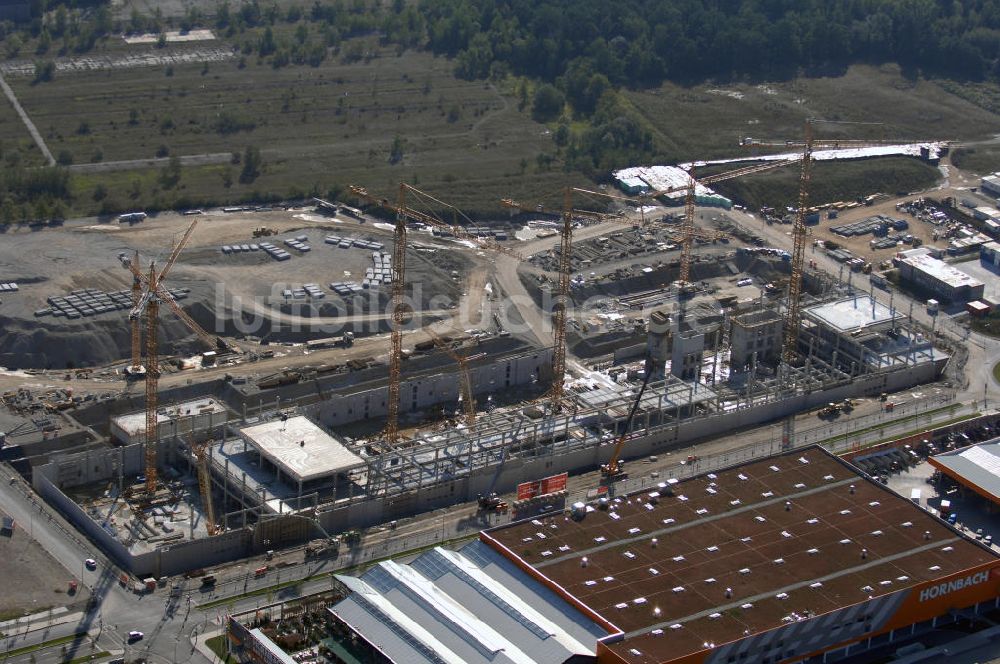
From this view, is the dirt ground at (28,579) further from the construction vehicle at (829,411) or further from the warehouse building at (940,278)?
the warehouse building at (940,278)

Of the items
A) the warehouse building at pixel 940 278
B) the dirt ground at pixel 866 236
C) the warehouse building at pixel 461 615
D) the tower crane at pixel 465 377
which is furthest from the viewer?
the dirt ground at pixel 866 236

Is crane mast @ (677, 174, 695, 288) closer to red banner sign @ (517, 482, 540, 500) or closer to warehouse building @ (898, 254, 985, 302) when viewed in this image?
warehouse building @ (898, 254, 985, 302)

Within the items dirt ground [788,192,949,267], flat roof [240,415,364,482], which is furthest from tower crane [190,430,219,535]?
dirt ground [788,192,949,267]

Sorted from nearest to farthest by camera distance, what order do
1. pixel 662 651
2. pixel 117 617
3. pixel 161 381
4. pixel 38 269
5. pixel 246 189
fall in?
pixel 662 651, pixel 117 617, pixel 161 381, pixel 38 269, pixel 246 189

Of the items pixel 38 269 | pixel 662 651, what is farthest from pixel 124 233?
pixel 662 651

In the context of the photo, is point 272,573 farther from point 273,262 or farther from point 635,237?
point 635,237

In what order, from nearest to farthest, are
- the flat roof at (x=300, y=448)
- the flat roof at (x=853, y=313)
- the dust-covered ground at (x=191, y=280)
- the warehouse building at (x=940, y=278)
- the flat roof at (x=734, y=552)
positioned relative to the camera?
the flat roof at (x=734, y=552) < the flat roof at (x=300, y=448) < the dust-covered ground at (x=191, y=280) < the flat roof at (x=853, y=313) < the warehouse building at (x=940, y=278)

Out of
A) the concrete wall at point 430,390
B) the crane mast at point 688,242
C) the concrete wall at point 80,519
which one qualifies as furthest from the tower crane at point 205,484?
the crane mast at point 688,242
